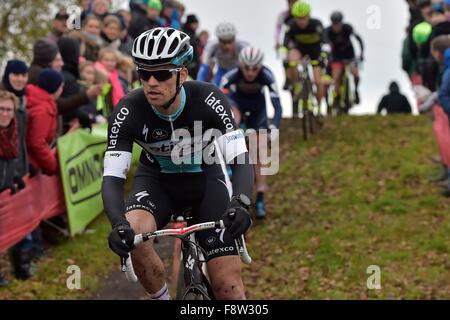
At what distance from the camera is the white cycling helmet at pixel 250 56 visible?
12297 millimetres

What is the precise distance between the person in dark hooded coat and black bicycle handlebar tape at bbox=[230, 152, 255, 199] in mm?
15070

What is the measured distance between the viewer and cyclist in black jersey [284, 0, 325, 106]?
17.4 meters

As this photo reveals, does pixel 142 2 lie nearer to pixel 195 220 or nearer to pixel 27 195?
pixel 27 195

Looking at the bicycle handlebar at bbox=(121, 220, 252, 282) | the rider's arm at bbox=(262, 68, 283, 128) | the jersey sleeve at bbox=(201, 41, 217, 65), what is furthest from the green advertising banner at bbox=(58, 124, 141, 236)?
the bicycle handlebar at bbox=(121, 220, 252, 282)

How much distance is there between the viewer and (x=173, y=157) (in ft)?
23.2

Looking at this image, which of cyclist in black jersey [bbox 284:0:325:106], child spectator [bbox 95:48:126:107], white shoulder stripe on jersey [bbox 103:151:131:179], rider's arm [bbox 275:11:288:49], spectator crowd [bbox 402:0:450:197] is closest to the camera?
white shoulder stripe on jersey [bbox 103:151:131:179]

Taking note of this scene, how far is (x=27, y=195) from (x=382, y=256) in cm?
456

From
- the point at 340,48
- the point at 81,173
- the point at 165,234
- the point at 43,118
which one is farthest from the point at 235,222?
the point at 340,48

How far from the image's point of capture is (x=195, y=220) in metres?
7.20

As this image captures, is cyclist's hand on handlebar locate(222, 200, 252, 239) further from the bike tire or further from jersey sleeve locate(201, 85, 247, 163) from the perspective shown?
the bike tire

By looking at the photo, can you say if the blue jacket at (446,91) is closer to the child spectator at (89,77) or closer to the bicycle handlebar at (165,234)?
the child spectator at (89,77)
